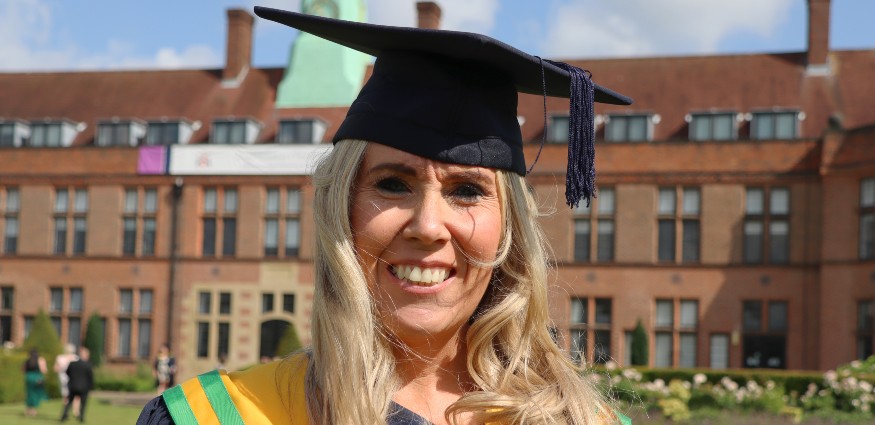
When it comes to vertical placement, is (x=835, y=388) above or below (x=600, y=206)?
below

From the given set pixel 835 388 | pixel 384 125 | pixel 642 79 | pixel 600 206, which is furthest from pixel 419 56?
pixel 642 79

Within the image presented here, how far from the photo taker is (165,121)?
98.4ft

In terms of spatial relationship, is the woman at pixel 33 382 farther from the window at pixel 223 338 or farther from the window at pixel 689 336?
the window at pixel 689 336

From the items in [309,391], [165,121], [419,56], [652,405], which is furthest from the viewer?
[165,121]

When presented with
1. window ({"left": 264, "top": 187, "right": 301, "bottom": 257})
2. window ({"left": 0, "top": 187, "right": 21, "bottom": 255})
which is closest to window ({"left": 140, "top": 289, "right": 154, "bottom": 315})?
window ({"left": 264, "top": 187, "right": 301, "bottom": 257})

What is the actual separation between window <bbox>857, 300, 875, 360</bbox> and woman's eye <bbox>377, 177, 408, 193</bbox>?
82.6 feet

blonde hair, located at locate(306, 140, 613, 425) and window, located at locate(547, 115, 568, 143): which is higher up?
window, located at locate(547, 115, 568, 143)

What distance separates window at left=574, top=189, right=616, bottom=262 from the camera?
27.2m

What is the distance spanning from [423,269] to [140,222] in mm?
29144

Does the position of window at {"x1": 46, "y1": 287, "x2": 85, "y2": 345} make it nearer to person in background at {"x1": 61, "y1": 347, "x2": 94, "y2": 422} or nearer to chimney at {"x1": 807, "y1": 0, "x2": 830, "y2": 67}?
person in background at {"x1": 61, "y1": 347, "x2": 94, "y2": 422}

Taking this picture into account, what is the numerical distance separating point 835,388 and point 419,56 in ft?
48.3

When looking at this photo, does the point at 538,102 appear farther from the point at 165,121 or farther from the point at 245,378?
the point at 245,378

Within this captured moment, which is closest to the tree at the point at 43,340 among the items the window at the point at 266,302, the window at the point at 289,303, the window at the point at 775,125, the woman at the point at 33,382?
the window at the point at 266,302

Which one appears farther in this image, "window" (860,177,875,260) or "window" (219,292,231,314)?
"window" (219,292,231,314)
